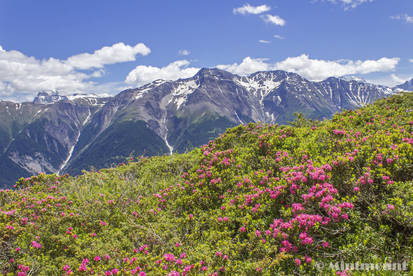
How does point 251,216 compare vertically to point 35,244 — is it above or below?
above

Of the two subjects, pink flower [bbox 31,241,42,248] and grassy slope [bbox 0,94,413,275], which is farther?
pink flower [bbox 31,241,42,248]

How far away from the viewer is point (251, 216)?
775cm

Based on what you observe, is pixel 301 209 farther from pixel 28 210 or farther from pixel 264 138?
pixel 28 210

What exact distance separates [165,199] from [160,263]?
4375mm

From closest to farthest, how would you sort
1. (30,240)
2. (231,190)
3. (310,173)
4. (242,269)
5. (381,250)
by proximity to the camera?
(381,250)
(242,269)
(310,173)
(30,240)
(231,190)

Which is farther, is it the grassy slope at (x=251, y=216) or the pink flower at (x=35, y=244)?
the pink flower at (x=35, y=244)

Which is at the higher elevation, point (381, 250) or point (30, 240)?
point (381, 250)

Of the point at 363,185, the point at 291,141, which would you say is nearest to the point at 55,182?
the point at 291,141

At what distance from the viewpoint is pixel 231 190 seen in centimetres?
995

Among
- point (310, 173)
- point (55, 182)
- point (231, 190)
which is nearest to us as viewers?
point (310, 173)

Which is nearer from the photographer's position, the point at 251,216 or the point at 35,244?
the point at 251,216

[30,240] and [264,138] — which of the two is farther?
[264,138]

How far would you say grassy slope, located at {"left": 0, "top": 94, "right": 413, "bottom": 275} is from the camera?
5926 mm

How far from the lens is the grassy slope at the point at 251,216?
5926mm
